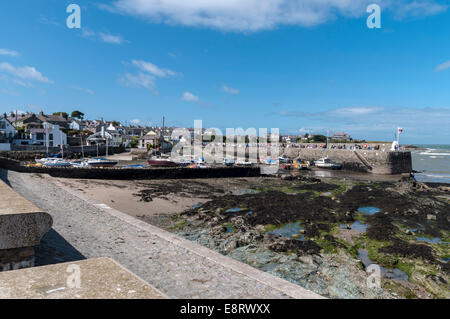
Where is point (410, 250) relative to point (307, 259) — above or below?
below

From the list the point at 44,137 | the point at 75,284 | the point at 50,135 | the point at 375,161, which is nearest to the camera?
the point at 75,284

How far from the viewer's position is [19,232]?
5449 mm

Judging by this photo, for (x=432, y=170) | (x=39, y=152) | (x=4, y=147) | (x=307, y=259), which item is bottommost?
(x=307, y=259)

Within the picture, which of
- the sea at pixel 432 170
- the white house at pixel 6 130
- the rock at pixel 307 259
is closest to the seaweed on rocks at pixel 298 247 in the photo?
the rock at pixel 307 259

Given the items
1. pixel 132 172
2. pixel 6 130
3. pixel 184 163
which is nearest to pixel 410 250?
pixel 132 172

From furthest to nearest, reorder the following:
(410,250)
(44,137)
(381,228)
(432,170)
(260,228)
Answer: (44,137) < (432,170) < (381,228) < (260,228) < (410,250)

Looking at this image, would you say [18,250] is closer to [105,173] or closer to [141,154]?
[105,173]

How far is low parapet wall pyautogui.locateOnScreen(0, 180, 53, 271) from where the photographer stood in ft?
17.4

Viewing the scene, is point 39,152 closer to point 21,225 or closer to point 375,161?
point 21,225

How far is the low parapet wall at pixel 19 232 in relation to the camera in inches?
209

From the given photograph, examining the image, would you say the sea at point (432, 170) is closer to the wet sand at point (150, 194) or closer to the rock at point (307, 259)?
the wet sand at point (150, 194)

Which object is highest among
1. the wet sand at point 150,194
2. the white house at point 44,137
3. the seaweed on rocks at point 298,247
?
the white house at point 44,137
